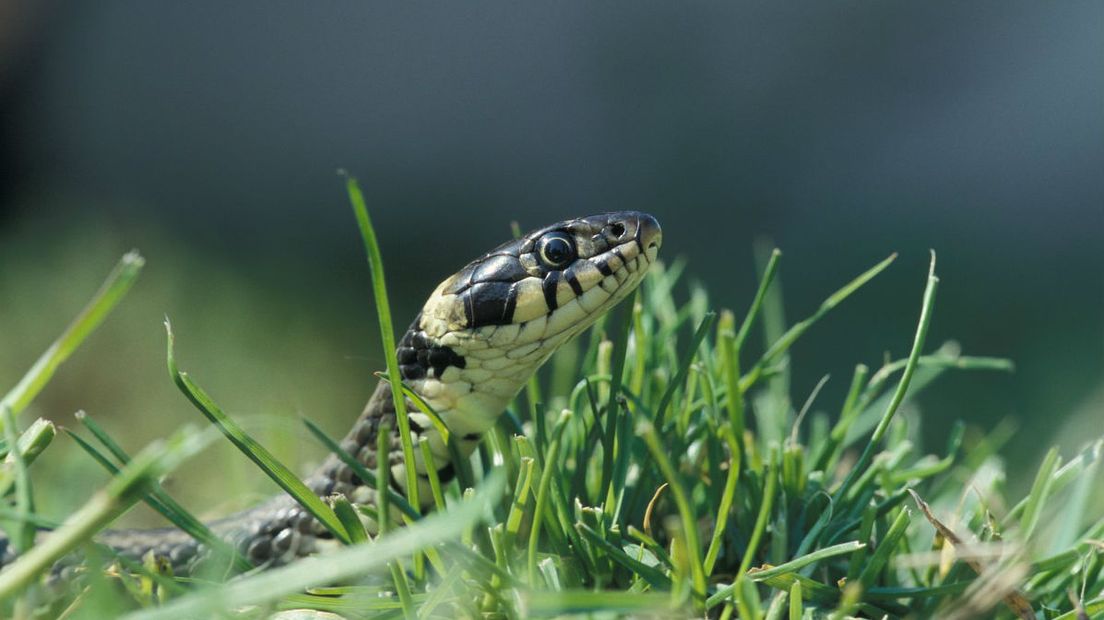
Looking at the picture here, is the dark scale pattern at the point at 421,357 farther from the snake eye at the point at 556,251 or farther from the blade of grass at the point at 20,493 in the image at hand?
the blade of grass at the point at 20,493

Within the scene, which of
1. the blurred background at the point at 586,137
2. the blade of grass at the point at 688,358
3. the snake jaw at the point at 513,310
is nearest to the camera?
the blade of grass at the point at 688,358

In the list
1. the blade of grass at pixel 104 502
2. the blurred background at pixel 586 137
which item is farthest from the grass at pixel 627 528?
the blurred background at pixel 586 137

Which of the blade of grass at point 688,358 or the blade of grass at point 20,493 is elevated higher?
the blade of grass at point 20,493

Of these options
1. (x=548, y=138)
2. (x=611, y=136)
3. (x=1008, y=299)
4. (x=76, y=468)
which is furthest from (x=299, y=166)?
(x=76, y=468)

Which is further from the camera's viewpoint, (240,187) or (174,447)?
(240,187)

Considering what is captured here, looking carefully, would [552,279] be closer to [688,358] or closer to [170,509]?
[688,358]

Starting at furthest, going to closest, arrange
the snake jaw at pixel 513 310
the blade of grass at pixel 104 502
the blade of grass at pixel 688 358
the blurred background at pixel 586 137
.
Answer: the blurred background at pixel 586 137 → the snake jaw at pixel 513 310 → the blade of grass at pixel 688 358 → the blade of grass at pixel 104 502

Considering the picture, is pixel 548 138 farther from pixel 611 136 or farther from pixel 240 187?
pixel 240 187
